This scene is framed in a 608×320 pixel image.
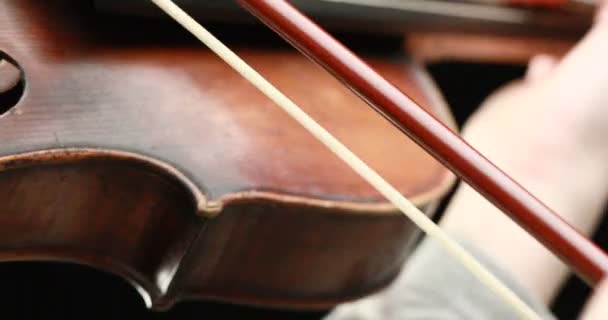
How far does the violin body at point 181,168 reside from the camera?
2.10ft

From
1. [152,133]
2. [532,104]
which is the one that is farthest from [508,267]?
[152,133]

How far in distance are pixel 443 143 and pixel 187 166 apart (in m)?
0.23

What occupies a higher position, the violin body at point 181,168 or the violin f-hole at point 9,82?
the violin f-hole at point 9,82

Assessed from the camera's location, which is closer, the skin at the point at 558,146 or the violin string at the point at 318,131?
the violin string at the point at 318,131

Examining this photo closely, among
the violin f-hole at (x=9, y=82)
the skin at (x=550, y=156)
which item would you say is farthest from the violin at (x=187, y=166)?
the skin at (x=550, y=156)

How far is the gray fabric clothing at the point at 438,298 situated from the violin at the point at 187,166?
42 mm

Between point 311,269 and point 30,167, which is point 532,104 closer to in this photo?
point 311,269

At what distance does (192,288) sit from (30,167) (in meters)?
0.24

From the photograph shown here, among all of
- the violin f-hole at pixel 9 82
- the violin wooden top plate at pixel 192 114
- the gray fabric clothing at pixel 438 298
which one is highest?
the violin f-hole at pixel 9 82

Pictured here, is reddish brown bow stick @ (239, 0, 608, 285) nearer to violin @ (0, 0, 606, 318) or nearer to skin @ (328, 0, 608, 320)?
violin @ (0, 0, 606, 318)

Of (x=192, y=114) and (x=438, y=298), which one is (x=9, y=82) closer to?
(x=192, y=114)

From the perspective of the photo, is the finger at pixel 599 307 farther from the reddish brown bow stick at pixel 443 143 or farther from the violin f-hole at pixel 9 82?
the violin f-hole at pixel 9 82

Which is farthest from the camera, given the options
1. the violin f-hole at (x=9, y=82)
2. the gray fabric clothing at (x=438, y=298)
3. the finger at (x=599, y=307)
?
the gray fabric clothing at (x=438, y=298)

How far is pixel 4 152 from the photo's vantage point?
58 centimetres
